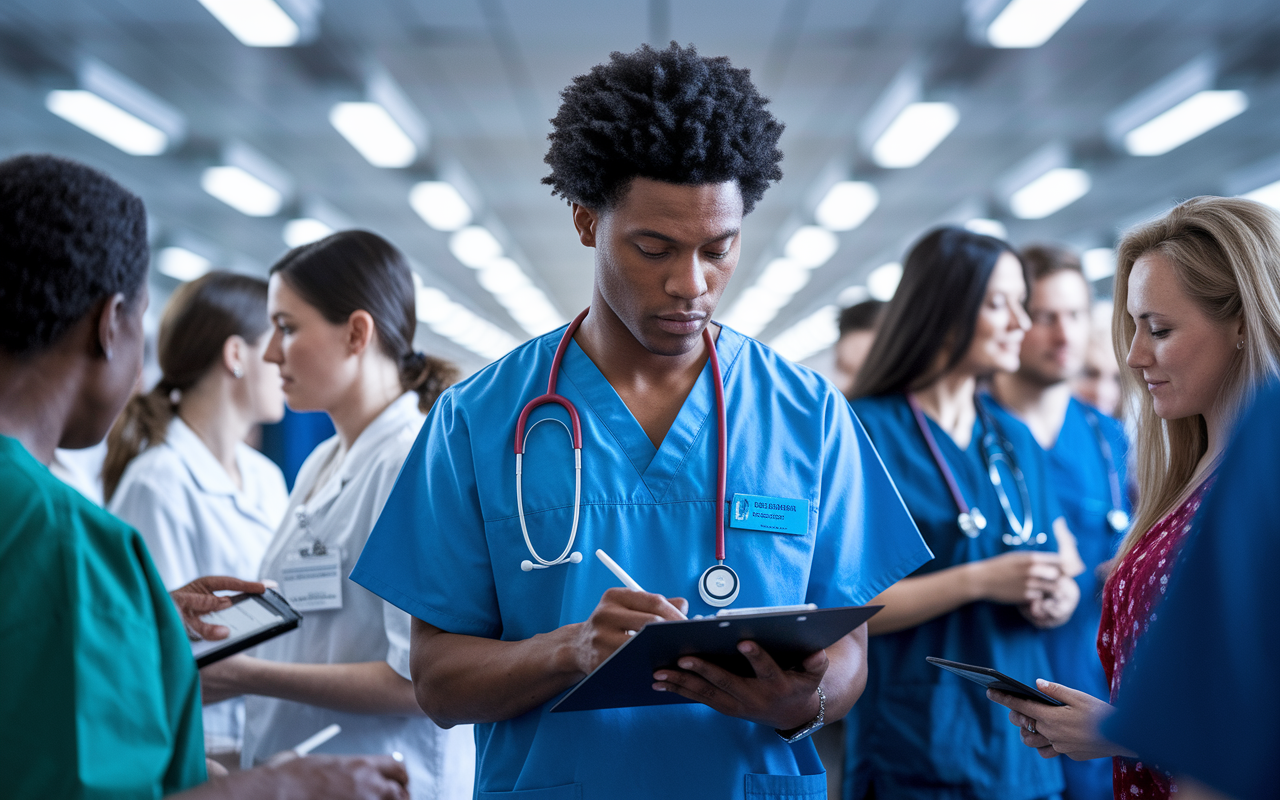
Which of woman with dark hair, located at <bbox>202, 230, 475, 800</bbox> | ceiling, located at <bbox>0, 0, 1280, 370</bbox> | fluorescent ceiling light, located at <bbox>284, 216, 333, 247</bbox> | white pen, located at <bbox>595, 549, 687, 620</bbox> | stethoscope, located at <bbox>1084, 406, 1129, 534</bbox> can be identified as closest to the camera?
white pen, located at <bbox>595, 549, 687, 620</bbox>

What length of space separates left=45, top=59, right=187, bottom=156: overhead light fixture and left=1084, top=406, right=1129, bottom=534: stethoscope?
472 cm

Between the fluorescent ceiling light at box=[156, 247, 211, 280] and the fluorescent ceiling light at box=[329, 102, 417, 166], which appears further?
the fluorescent ceiling light at box=[156, 247, 211, 280]

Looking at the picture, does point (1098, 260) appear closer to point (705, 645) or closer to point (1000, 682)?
point (1000, 682)

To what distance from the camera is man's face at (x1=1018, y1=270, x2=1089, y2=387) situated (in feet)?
7.97

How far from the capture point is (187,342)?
93.4 inches

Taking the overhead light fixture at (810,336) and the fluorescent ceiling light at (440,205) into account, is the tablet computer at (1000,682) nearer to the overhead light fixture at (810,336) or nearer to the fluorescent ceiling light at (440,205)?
the fluorescent ceiling light at (440,205)

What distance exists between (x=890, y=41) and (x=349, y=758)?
14.0 feet

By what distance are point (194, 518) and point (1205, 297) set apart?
210 centimetres

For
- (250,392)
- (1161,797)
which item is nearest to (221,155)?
(250,392)

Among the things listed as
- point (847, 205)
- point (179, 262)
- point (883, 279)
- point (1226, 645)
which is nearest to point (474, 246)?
point (179, 262)

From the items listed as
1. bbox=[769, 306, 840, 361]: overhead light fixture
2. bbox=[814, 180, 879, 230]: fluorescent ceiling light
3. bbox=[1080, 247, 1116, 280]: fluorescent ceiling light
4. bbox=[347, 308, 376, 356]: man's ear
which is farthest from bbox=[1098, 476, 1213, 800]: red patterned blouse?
bbox=[769, 306, 840, 361]: overhead light fixture

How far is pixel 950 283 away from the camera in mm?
2008

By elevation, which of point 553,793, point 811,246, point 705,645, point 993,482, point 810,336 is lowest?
point 553,793

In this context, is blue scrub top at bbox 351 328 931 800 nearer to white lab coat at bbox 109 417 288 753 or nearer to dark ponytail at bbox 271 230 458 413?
dark ponytail at bbox 271 230 458 413
